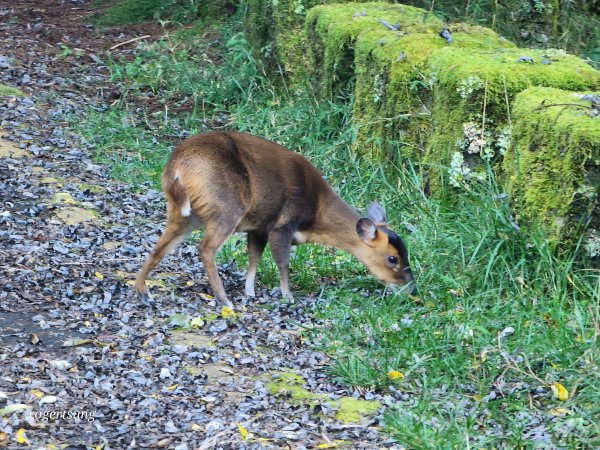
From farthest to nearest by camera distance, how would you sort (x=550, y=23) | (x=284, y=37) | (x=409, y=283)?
(x=284, y=37) < (x=550, y=23) < (x=409, y=283)

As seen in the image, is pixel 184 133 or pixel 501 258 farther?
pixel 184 133

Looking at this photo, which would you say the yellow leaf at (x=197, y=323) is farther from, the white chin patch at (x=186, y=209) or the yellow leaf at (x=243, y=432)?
the yellow leaf at (x=243, y=432)

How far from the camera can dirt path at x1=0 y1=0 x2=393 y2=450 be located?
201 inches

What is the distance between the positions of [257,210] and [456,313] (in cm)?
170

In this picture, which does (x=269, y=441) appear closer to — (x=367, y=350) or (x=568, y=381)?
(x=367, y=350)

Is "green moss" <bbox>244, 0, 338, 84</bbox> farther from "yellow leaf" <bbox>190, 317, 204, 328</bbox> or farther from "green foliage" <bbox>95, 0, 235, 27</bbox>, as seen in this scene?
"yellow leaf" <bbox>190, 317, 204, 328</bbox>

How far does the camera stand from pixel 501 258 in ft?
21.5

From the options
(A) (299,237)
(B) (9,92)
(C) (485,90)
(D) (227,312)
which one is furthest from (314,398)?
(B) (9,92)

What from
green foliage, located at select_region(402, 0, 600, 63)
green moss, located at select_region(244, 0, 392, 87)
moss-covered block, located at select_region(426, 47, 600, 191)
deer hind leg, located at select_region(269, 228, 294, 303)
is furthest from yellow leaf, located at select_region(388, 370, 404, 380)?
green foliage, located at select_region(402, 0, 600, 63)

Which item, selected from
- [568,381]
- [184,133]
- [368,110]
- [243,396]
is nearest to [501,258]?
[568,381]

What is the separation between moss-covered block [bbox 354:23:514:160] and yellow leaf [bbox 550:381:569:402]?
3262mm

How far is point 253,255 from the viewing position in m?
7.32

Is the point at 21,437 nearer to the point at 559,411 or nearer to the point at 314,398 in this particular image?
the point at 314,398

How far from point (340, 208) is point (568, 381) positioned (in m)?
2.71
